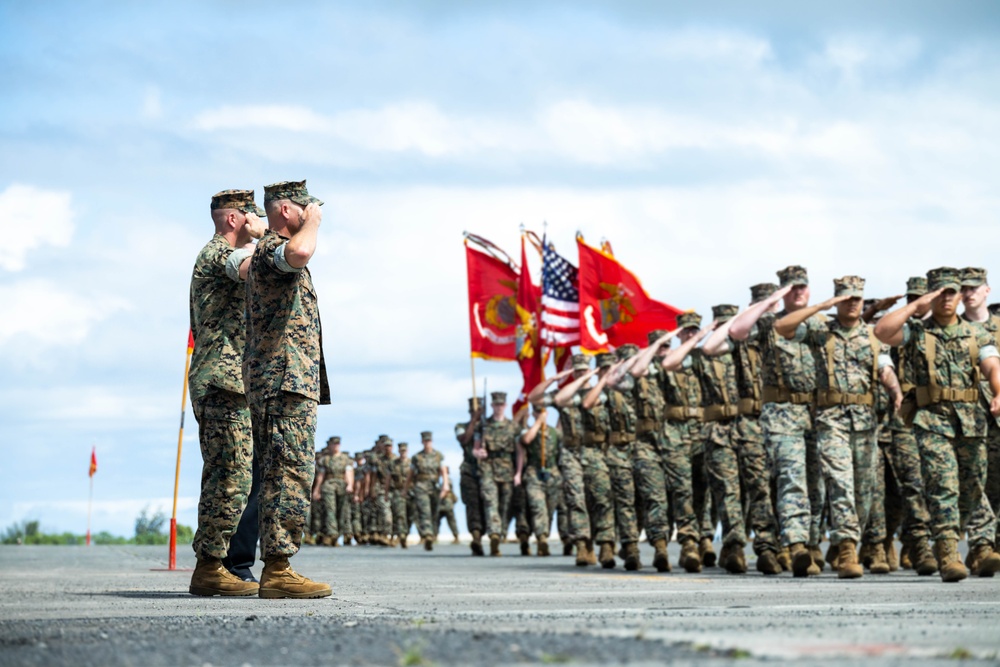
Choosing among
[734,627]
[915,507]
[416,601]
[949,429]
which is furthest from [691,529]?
[734,627]

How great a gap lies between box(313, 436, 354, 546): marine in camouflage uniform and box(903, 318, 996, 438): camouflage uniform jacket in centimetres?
2674

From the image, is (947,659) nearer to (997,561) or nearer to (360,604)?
(360,604)

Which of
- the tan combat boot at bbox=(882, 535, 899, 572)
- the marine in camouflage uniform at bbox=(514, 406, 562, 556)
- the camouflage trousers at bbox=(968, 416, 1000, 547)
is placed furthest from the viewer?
the marine in camouflage uniform at bbox=(514, 406, 562, 556)

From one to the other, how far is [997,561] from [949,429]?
1.02 meters

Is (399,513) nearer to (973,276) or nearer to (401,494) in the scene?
(401,494)

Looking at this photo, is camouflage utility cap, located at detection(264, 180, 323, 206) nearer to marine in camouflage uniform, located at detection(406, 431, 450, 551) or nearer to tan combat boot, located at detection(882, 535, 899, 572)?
tan combat boot, located at detection(882, 535, 899, 572)

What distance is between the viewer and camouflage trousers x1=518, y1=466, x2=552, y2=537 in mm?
21125

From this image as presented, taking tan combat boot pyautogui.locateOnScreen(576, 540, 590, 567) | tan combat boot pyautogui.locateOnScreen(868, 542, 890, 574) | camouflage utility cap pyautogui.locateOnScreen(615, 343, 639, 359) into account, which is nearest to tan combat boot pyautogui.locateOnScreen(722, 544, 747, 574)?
tan combat boot pyautogui.locateOnScreen(868, 542, 890, 574)

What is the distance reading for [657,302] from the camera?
20.6 m

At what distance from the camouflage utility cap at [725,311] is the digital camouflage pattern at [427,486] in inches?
652

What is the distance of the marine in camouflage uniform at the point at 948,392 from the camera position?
10.4m

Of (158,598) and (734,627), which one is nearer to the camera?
(734,627)

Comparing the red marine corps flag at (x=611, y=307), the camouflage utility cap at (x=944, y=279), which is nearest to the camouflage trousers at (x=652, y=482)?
the camouflage utility cap at (x=944, y=279)

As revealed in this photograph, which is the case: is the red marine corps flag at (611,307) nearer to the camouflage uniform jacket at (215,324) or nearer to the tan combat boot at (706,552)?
the tan combat boot at (706,552)
